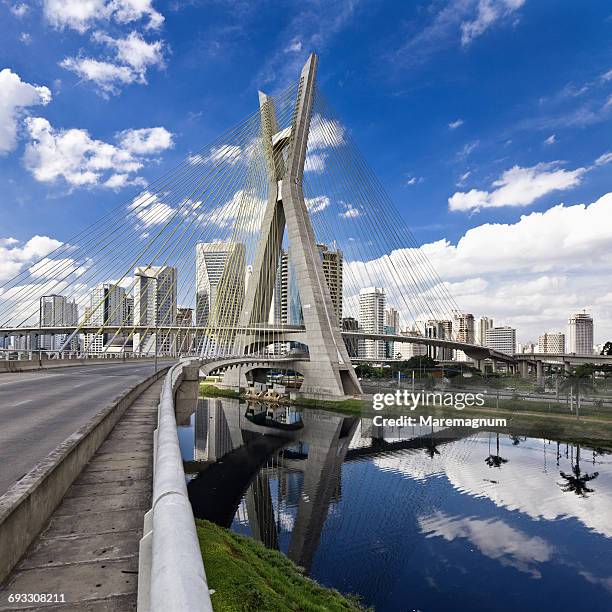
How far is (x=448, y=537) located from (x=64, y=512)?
1607 centimetres

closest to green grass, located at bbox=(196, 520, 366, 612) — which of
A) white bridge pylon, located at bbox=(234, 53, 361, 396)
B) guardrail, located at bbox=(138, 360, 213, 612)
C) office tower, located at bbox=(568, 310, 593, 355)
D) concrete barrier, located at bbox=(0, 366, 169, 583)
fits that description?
concrete barrier, located at bbox=(0, 366, 169, 583)

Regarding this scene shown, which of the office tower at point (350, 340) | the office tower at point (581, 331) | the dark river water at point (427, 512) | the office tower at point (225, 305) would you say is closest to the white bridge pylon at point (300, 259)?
the office tower at point (225, 305)

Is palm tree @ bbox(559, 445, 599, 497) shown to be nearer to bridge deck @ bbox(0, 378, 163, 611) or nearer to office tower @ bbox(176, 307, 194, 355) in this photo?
bridge deck @ bbox(0, 378, 163, 611)

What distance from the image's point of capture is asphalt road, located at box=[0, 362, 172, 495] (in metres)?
6.76

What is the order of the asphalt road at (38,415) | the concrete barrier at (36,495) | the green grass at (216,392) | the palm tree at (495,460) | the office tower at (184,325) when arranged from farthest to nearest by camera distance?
the green grass at (216,392)
the office tower at (184,325)
the palm tree at (495,460)
the asphalt road at (38,415)
the concrete barrier at (36,495)

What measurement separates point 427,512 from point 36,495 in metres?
18.8

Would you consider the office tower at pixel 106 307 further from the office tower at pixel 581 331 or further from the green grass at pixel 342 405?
the office tower at pixel 581 331

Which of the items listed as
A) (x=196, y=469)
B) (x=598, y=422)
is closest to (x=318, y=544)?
(x=196, y=469)

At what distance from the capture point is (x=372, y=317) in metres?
178

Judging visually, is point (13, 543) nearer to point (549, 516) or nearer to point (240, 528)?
point (240, 528)

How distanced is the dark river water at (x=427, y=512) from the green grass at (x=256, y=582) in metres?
1.40

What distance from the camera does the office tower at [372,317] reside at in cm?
17162

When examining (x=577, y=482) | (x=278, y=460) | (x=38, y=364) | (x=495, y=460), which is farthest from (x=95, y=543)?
(x=38, y=364)

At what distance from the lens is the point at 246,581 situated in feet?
31.2
